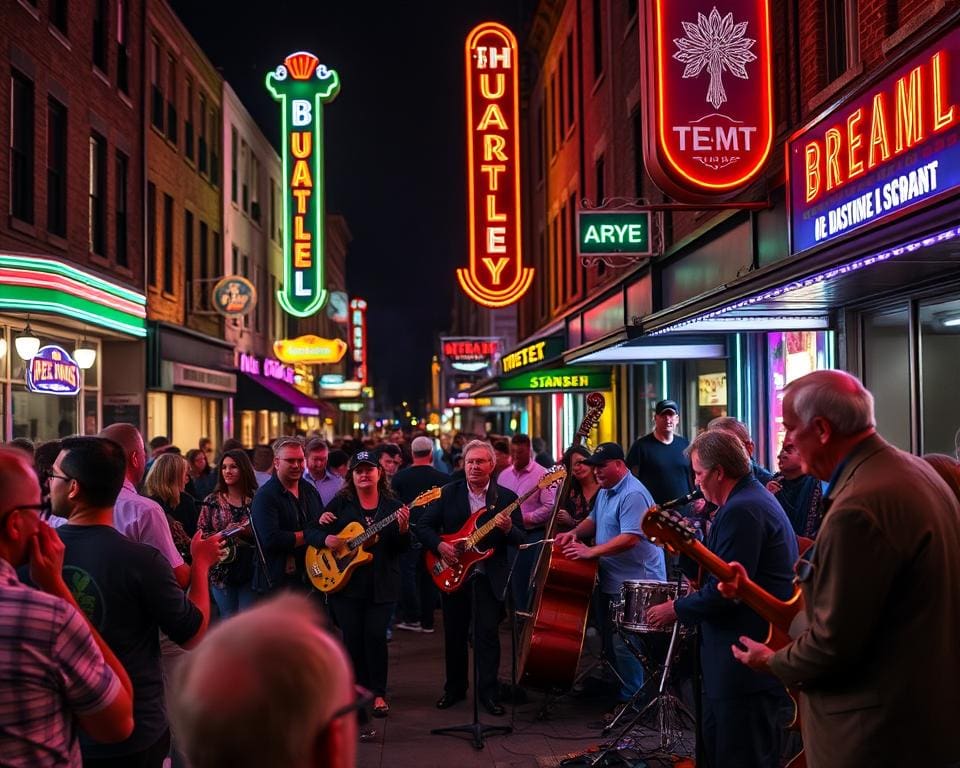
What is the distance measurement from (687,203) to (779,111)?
1684 millimetres

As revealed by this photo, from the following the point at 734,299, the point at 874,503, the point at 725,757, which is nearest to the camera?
the point at 874,503


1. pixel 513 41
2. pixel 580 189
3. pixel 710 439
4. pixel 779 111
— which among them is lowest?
pixel 710 439

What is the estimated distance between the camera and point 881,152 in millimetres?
7246

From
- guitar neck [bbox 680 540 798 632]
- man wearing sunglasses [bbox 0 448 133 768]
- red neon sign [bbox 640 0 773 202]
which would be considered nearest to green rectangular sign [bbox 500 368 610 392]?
red neon sign [bbox 640 0 773 202]

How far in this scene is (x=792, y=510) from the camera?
7.79 meters

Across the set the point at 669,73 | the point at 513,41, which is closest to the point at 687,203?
the point at 669,73

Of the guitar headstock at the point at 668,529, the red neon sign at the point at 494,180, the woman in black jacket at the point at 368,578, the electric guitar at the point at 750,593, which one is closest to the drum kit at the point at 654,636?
the guitar headstock at the point at 668,529

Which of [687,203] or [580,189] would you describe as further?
[580,189]

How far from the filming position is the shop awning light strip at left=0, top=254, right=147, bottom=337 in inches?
575

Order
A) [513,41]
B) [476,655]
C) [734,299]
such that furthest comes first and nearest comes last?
[513,41] < [476,655] < [734,299]

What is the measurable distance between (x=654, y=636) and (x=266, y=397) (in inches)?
964

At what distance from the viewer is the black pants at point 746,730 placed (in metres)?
5.19

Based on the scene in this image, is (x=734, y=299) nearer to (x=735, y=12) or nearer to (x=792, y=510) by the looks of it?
(x=792, y=510)

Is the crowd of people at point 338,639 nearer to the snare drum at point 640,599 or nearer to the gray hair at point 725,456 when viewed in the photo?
the gray hair at point 725,456
